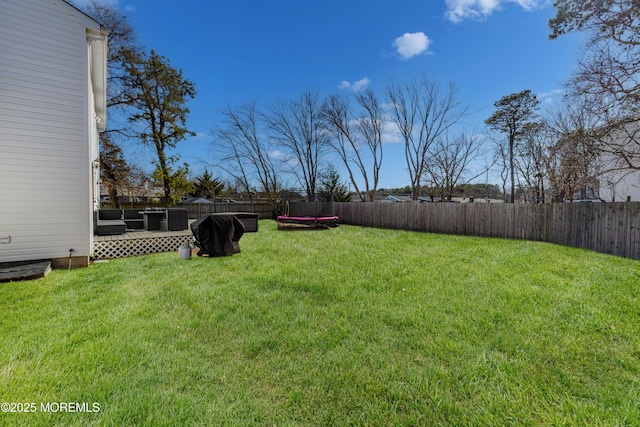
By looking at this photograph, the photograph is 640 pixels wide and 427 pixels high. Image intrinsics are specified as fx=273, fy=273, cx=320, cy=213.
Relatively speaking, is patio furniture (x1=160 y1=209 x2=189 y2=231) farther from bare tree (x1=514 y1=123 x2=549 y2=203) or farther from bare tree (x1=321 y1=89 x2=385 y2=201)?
bare tree (x1=514 y1=123 x2=549 y2=203)

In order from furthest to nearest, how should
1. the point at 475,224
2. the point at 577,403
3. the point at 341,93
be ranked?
1. the point at 341,93
2. the point at 475,224
3. the point at 577,403

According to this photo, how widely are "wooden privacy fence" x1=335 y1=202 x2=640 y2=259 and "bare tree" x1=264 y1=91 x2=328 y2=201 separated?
765 cm

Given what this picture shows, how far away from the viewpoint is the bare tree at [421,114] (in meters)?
17.1

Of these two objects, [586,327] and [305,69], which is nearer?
[586,327]

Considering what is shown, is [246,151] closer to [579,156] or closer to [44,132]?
[44,132]

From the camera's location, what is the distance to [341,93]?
18.9 m

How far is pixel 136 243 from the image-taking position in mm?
7117

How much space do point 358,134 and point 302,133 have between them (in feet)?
13.7

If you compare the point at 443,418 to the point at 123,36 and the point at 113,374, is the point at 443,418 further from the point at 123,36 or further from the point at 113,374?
the point at 123,36

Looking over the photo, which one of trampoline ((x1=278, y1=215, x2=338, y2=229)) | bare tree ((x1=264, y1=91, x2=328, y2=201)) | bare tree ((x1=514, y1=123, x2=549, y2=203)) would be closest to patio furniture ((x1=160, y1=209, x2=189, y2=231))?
trampoline ((x1=278, y1=215, x2=338, y2=229))

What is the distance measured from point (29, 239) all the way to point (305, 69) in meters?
15.4

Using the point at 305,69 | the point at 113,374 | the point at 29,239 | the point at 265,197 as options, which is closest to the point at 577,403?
the point at 113,374

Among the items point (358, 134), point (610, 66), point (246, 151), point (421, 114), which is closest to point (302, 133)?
point (358, 134)

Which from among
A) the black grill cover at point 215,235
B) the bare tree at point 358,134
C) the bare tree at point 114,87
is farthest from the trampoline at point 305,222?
the bare tree at point 114,87
